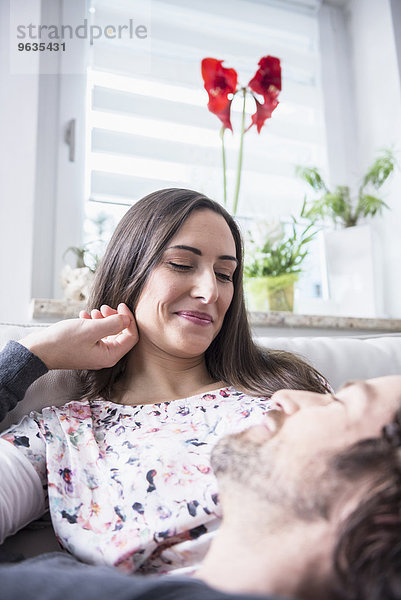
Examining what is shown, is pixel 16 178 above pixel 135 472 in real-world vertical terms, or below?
above

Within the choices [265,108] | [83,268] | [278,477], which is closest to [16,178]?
[83,268]

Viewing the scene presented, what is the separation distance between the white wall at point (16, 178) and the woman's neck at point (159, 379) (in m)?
0.70

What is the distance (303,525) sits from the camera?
1.85ft

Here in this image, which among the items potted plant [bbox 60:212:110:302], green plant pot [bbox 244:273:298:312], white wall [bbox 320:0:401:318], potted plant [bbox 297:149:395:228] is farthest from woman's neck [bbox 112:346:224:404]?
white wall [bbox 320:0:401:318]

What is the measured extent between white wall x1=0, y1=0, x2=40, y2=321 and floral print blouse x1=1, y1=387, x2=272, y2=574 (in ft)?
2.77

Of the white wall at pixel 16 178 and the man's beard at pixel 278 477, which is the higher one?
the white wall at pixel 16 178

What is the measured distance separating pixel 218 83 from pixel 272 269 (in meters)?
0.69

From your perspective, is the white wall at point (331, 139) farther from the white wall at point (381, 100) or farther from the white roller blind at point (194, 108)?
the white roller blind at point (194, 108)

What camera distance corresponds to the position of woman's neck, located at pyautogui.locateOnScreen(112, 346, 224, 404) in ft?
4.03

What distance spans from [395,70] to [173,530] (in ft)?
7.65

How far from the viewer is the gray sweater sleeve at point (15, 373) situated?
1081 millimetres

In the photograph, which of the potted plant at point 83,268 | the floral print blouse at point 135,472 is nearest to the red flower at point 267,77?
the potted plant at point 83,268

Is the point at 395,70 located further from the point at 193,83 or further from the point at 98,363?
the point at 98,363

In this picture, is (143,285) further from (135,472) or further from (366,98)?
(366,98)
